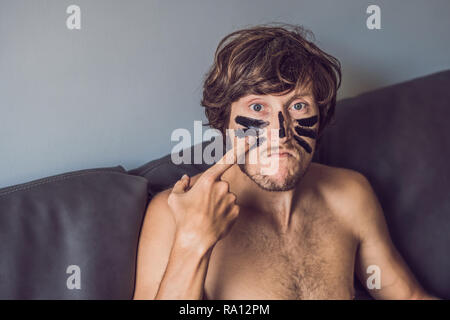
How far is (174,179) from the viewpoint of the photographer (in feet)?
3.87

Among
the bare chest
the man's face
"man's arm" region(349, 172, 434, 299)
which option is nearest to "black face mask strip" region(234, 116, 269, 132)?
the man's face

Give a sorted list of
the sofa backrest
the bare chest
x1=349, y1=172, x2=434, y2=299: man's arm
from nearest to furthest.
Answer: the sofa backrest < the bare chest < x1=349, y1=172, x2=434, y2=299: man's arm

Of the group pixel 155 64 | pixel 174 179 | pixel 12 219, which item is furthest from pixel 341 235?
pixel 12 219

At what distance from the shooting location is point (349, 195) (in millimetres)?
1235

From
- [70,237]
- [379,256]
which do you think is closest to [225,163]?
[70,237]

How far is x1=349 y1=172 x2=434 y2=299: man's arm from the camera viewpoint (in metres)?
1.20

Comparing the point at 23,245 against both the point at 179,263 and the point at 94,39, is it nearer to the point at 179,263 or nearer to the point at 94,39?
the point at 179,263

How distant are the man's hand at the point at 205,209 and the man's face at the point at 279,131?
0.09 meters

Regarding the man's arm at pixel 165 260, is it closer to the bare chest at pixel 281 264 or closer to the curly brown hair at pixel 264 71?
the bare chest at pixel 281 264

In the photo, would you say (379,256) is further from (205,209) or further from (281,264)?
(205,209)

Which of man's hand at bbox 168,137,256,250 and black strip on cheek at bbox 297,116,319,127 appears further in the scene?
black strip on cheek at bbox 297,116,319,127

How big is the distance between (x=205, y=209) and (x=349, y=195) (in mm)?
464

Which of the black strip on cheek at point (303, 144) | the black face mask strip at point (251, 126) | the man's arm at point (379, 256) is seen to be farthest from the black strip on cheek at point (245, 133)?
the man's arm at point (379, 256)

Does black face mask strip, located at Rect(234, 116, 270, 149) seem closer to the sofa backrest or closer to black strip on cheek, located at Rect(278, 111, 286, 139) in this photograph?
black strip on cheek, located at Rect(278, 111, 286, 139)
